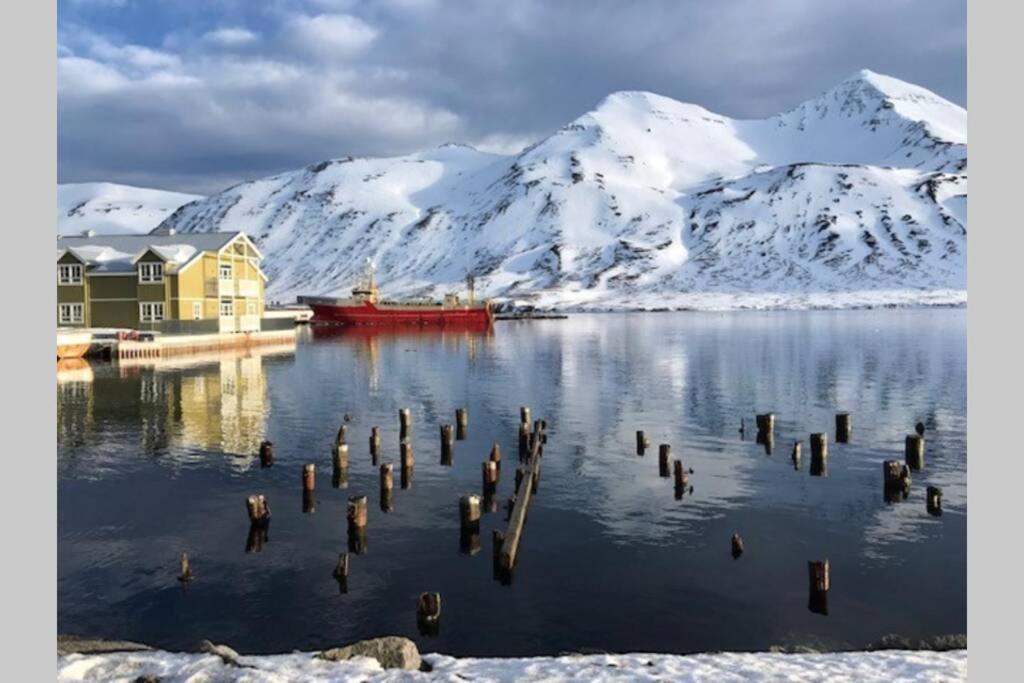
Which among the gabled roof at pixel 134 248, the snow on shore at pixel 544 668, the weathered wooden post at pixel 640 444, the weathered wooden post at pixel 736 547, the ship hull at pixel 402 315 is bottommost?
the weathered wooden post at pixel 736 547

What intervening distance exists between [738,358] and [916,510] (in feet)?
161

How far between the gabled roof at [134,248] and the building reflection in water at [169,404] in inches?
555

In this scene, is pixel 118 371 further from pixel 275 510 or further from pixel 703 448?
pixel 703 448

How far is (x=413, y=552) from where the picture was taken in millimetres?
20625

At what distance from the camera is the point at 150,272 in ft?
253

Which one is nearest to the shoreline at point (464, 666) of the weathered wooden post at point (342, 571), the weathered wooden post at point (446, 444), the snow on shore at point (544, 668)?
the snow on shore at point (544, 668)

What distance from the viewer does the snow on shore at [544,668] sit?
1227 centimetres

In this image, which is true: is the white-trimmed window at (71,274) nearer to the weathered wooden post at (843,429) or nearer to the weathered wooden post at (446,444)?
the weathered wooden post at (446,444)

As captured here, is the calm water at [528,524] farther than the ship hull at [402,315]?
No

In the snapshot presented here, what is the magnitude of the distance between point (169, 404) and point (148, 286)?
37.7 m

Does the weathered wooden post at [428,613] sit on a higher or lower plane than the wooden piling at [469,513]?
lower

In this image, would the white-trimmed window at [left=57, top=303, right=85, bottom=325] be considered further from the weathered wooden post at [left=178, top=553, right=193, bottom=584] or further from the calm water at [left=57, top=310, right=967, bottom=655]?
the weathered wooden post at [left=178, top=553, right=193, bottom=584]

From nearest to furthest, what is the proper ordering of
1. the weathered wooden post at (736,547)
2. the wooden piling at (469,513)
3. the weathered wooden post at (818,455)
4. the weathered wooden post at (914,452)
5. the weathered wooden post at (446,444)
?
the weathered wooden post at (736,547)
the wooden piling at (469,513)
the weathered wooden post at (818,455)
the weathered wooden post at (914,452)
the weathered wooden post at (446,444)

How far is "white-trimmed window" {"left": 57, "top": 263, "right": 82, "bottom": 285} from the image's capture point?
77562 mm
